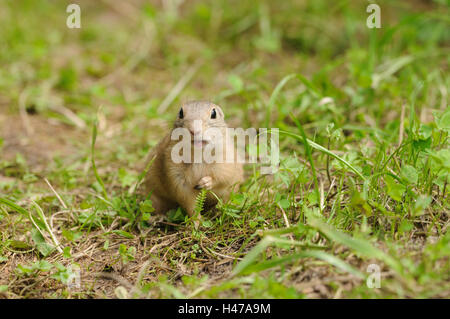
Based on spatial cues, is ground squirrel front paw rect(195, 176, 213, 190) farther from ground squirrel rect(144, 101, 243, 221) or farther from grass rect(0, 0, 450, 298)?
grass rect(0, 0, 450, 298)

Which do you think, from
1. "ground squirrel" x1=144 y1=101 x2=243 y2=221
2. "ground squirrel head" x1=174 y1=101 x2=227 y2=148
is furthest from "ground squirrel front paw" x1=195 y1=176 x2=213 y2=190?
"ground squirrel head" x1=174 y1=101 x2=227 y2=148

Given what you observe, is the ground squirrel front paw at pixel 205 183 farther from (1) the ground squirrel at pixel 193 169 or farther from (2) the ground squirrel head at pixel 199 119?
(2) the ground squirrel head at pixel 199 119

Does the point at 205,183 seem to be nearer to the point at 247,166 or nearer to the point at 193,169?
the point at 193,169

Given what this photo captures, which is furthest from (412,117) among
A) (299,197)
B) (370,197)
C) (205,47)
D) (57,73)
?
(57,73)

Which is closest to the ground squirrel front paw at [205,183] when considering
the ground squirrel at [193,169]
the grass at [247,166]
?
the ground squirrel at [193,169]

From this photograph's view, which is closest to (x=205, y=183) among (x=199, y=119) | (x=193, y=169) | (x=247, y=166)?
(x=193, y=169)
